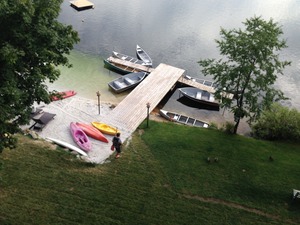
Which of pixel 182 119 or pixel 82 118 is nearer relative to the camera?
pixel 82 118

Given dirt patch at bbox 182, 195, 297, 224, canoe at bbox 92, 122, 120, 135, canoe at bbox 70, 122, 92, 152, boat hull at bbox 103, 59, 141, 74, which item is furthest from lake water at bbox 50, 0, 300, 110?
dirt patch at bbox 182, 195, 297, 224

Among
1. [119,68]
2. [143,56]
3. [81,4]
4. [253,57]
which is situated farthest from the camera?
[81,4]

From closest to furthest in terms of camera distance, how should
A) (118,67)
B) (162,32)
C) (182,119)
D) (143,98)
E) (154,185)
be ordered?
(154,185) → (182,119) → (143,98) → (118,67) → (162,32)

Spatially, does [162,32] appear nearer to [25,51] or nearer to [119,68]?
[119,68]

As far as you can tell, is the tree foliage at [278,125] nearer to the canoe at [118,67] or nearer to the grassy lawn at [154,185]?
the grassy lawn at [154,185]

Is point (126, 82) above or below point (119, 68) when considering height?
below

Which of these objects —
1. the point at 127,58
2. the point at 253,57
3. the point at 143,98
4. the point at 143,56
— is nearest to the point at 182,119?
the point at 143,98

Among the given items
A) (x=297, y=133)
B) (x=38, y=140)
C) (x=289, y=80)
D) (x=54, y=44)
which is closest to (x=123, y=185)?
(x=38, y=140)

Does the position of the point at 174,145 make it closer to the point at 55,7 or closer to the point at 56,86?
the point at 55,7

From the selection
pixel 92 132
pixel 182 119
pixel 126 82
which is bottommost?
pixel 92 132
